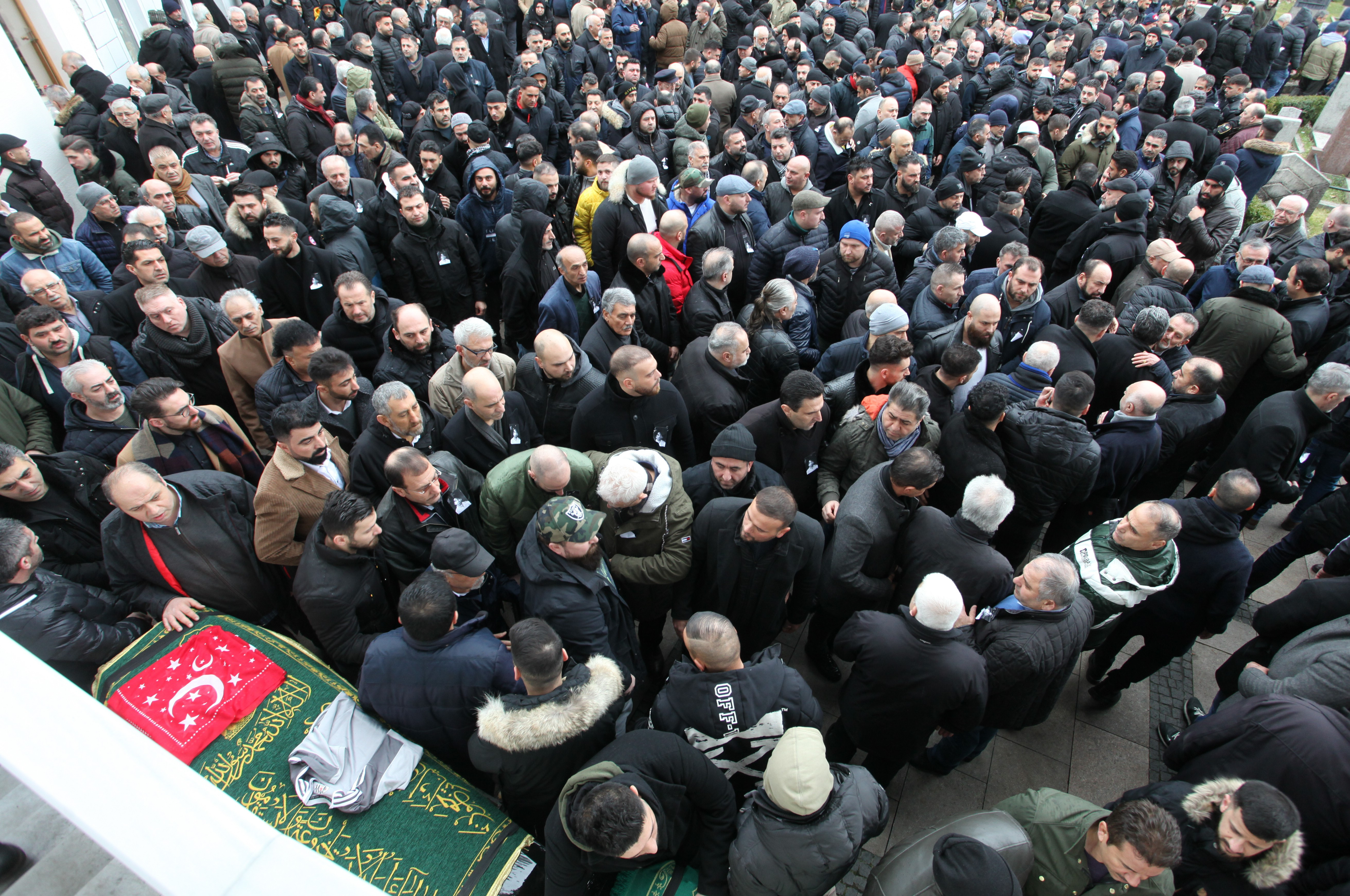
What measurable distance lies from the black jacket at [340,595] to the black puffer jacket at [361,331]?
2.01 metres

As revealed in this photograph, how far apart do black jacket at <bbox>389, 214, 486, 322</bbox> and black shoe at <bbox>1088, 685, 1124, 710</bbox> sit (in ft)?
20.2

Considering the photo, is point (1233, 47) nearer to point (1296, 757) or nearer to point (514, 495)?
point (1296, 757)

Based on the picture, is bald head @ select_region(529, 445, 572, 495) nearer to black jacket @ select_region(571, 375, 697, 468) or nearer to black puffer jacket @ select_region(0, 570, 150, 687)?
black jacket @ select_region(571, 375, 697, 468)

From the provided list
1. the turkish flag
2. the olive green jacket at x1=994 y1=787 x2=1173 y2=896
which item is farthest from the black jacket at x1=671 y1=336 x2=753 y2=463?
the turkish flag

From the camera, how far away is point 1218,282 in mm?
6020

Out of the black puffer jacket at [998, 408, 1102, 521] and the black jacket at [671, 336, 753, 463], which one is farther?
the black jacket at [671, 336, 753, 463]

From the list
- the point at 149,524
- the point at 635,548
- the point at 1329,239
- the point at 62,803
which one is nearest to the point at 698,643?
the point at 635,548

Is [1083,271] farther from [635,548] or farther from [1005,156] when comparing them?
[635,548]

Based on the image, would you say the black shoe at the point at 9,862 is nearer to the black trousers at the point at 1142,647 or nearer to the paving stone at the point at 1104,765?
the paving stone at the point at 1104,765

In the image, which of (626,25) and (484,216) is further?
(626,25)

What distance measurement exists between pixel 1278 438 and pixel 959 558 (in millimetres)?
3018

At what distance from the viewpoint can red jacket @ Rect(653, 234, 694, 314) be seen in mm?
5980

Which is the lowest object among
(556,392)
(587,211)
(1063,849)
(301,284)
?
(1063,849)

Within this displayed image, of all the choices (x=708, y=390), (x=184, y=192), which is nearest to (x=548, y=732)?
(x=708, y=390)
